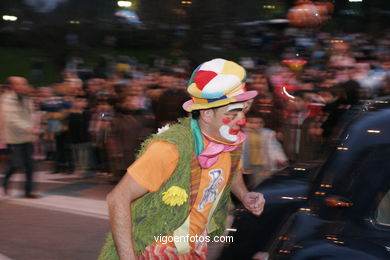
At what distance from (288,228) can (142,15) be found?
16631 millimetres

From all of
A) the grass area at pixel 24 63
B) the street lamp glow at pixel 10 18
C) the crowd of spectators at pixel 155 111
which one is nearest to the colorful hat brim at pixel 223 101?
the crowd of spectators at pixel 155 111

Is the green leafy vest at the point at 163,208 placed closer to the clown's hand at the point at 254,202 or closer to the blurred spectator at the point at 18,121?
the clown's hand at the point at 254,202

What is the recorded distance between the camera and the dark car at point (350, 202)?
3252 mm

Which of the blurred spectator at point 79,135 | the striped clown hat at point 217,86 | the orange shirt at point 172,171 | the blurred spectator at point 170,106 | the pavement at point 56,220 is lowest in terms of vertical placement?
the pavement at point 56,220

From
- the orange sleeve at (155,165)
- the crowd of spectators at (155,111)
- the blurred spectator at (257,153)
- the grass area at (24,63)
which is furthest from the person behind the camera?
the grass area at (24,63)

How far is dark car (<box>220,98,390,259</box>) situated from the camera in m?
3.25

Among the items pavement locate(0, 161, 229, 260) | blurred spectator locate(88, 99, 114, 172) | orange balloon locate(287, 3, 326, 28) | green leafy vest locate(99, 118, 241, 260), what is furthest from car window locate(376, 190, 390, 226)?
orange balloon locate(287, 3, 326, 28)

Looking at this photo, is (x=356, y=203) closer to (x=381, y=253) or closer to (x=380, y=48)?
(x=381, y=253)

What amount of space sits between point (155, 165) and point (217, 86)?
0.49 metres

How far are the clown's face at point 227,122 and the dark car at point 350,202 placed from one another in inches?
20.9

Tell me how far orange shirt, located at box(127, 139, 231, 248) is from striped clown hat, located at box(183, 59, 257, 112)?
0.19m

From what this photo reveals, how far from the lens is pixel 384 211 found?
3.43 metres

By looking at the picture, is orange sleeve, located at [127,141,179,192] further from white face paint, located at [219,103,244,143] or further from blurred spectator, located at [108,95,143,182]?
blurred spectator, located at [108,95,143,182]

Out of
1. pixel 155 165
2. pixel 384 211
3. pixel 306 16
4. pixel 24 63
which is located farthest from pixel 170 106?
pixel 24 63
